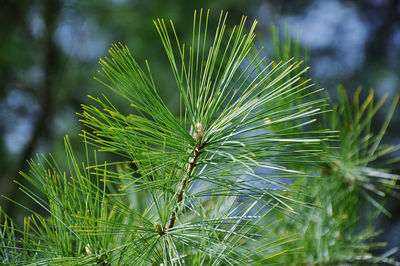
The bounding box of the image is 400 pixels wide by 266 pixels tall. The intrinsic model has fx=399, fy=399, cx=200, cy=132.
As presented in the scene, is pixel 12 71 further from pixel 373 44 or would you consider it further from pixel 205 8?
pixel 373 44

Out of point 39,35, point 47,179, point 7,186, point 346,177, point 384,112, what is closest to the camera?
point 47,179

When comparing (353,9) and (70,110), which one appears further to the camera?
(353,9)

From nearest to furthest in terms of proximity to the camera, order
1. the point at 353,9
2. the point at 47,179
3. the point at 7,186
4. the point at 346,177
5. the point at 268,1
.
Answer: the point at 47,179, the point at 346,177, the point at 7,186, the point at 268,1, the point at 353,9

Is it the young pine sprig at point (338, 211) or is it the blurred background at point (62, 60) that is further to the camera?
the blurred background at point (62, 60)

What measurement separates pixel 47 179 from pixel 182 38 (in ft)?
6.07

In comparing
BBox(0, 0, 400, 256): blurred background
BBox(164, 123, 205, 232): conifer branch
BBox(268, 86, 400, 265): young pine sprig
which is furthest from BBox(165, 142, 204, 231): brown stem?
BBox(0, 0, 400, 256): blurred background

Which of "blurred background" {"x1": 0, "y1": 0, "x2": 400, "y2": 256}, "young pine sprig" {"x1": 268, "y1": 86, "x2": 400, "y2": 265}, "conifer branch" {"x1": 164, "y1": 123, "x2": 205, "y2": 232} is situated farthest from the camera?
"blurred background" {"x1": 0, "y1": 0, "x2": 400, "y2": 256}

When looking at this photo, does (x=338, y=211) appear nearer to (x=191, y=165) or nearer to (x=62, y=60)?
(x=191, y=165)

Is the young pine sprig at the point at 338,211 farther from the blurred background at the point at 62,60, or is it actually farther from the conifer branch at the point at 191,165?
the blurred background at the point at 62,60

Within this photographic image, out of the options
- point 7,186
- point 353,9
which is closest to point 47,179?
point 7,186

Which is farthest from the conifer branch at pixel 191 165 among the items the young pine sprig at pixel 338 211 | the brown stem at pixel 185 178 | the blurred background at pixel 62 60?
the blurred background at pixel 62 60

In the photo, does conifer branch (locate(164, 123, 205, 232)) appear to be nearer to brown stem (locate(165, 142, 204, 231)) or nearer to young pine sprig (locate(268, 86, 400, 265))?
brown stem (locate(165, 142, 204, 231))

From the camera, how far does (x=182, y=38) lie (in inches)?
87.4

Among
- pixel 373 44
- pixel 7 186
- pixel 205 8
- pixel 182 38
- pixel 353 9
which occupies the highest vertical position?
pixel 353 9
